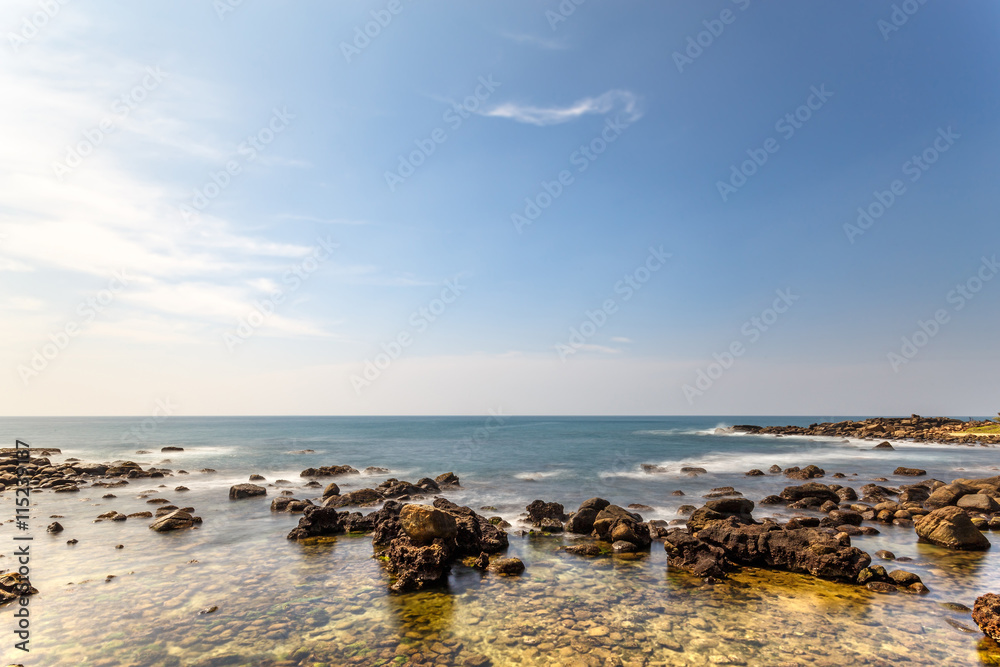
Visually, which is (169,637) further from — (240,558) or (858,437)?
(858,437)

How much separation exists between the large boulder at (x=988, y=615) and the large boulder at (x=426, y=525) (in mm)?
15217

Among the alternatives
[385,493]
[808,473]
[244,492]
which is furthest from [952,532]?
[244,492]

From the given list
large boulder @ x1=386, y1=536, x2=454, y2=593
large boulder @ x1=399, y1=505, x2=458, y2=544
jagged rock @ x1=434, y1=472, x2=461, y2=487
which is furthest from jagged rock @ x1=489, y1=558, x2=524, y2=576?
jagged rock @ x1=434, y1=472, x2=461, y2=487

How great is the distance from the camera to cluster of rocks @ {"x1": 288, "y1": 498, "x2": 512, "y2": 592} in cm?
1495

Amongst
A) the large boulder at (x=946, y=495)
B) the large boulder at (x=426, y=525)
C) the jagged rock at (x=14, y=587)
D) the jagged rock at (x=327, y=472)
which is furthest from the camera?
the jagged rock at (x=327, y=472)

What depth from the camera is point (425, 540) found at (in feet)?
53.1

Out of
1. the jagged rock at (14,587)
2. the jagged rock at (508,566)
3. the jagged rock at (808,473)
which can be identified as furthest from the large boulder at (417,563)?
the jagged rock at (808,473)

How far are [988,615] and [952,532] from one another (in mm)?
9638

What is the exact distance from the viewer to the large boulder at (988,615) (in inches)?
426

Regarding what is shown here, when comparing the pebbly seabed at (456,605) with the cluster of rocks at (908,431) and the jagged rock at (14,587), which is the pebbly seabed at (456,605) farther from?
the cluster of rocks at (908,431)

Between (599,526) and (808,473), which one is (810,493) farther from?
(599,526)

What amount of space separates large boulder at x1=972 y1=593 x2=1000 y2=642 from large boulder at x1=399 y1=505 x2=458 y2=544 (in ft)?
49.9

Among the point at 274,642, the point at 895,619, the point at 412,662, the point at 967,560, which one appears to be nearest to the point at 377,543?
the point at 274,642

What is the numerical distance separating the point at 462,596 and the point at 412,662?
153 inches
